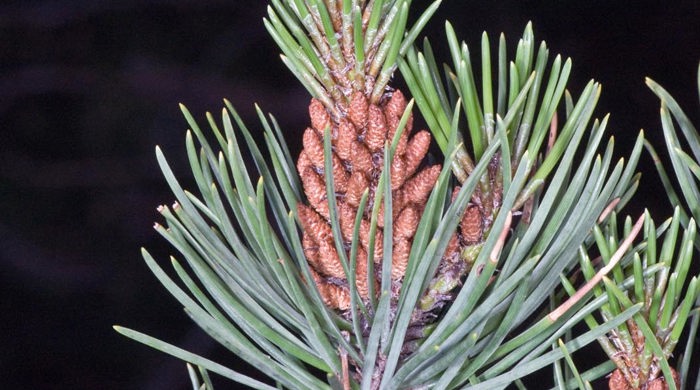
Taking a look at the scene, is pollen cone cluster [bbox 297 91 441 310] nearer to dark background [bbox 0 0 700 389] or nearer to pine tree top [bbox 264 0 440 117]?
pine tree top [bbox 264 0 440 117]

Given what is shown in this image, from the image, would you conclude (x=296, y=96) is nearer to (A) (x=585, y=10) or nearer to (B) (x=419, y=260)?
(A) (x=585, y=10)

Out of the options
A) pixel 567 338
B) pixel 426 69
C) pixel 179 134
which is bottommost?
pixel 567 338

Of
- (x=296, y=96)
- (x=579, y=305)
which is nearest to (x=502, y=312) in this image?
(x=579, y=305)

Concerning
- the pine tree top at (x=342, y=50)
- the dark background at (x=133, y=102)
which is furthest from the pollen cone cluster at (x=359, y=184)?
the dark background at (x=133, y=102)

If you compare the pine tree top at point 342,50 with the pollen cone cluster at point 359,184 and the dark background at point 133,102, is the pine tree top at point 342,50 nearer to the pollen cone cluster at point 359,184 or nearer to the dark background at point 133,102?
the pollen cone cluster at point 359,184

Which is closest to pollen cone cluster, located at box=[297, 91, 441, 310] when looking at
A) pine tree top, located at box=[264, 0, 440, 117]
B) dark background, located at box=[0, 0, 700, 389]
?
pine tree top, located at box=[264, 0, 440, 117]

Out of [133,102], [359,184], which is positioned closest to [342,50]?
[359,184]

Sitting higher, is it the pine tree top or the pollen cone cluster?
the pine tree top
